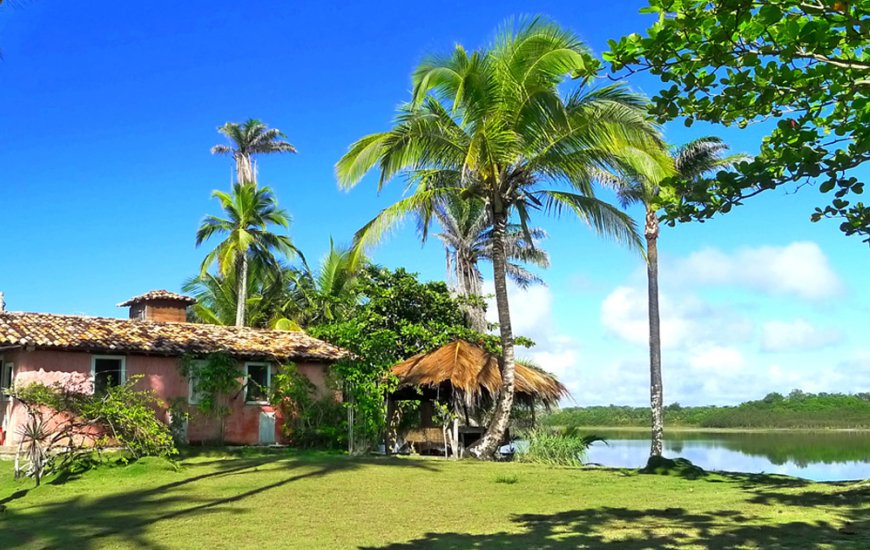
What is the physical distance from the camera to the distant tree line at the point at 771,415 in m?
45.7

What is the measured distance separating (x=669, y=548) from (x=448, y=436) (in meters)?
14.6

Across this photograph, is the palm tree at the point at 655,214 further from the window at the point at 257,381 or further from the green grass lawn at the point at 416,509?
the window at the point at 257,381

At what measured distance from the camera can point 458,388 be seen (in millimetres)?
19906

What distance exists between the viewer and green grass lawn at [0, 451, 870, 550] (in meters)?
7.27

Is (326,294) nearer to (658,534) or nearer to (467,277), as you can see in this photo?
(467,277)

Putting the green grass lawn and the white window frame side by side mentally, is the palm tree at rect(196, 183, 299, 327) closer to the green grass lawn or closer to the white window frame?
the white window frame

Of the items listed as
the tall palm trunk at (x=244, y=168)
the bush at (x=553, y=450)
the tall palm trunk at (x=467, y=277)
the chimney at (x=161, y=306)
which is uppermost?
the tall palm trunk at (x=244, y=168)

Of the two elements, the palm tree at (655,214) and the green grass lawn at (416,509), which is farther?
the palm tree at (655,214)

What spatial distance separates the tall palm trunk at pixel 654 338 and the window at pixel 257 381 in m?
10.7

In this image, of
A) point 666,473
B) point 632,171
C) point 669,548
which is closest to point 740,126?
point 669,548

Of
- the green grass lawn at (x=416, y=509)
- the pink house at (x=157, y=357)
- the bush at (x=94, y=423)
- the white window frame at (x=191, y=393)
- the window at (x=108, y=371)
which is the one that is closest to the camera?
the green grass lawn at (x=416, y=509)

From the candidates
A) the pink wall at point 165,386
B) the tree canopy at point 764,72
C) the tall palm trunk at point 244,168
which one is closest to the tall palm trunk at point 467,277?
the pink wall at point 165,386

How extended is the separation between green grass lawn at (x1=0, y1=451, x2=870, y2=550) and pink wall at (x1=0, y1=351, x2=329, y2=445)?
4332 millimetres

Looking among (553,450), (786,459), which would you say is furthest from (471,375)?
(786,459)
